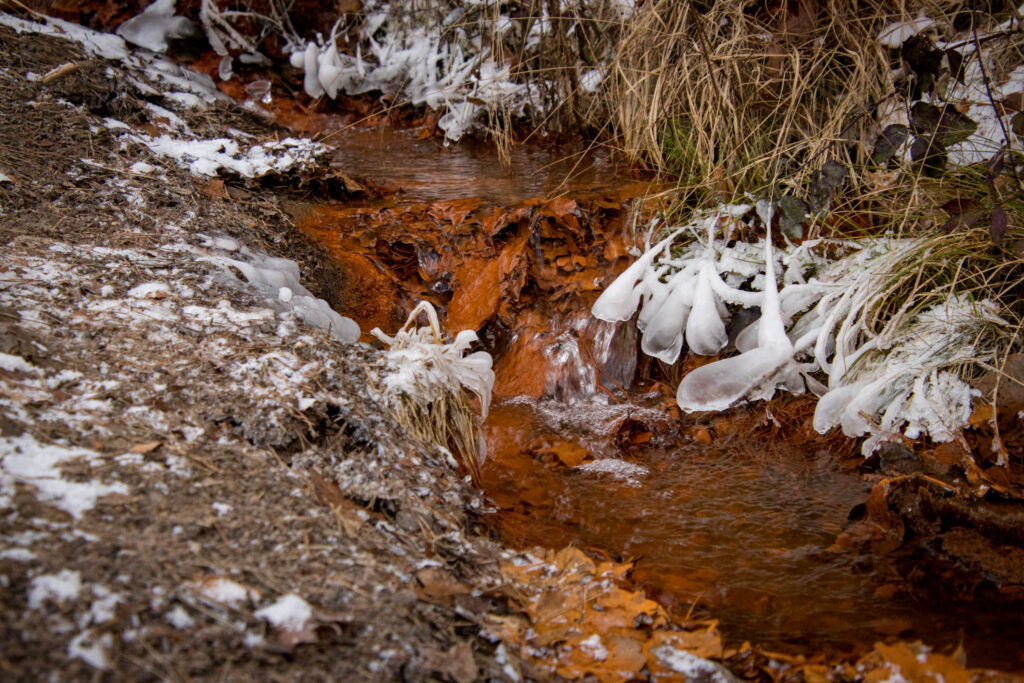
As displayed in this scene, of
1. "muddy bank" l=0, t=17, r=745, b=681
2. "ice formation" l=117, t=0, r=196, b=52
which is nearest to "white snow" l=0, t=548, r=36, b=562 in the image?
"muddy bank" l=0, t=17, r=745, b=681

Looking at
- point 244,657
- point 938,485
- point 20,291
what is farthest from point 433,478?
point 938,485

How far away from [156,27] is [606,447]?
4.25 m

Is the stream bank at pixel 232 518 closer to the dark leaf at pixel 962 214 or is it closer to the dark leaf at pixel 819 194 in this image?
the dark leaf at pixel 819 194

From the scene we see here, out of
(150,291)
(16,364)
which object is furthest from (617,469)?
(16,364)

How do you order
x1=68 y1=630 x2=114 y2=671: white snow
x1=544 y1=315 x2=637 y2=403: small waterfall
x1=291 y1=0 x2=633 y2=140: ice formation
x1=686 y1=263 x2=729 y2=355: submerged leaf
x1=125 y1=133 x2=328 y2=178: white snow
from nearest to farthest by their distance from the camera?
1. x1=68 y1=630 x2=114 y2=671: white snow
2. x1=686 y1=263 x2=729 y2=355: submerged leaf
3. x1=544 y1=315 x2=637 y2=403: small waterfall
4. x1=125 y1=133 x2=328 y2=178: white snow
5. x1=291 y1=0 x2=633 y2=140: ice formation

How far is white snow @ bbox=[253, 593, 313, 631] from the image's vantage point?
3.72 ft

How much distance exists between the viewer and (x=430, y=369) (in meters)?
1.93

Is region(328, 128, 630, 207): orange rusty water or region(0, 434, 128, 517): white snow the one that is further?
region(328, 128, 630, 207): orange rusty water

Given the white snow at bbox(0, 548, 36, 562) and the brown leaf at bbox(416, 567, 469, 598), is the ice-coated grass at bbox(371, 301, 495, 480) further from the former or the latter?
the white snow at bbox(0, 548, 36, 562)

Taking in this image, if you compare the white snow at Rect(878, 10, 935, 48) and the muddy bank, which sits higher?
the white snow at Rect(878, 10, 935, 48)

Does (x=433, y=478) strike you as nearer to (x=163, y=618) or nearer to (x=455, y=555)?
(x=455, y=555)

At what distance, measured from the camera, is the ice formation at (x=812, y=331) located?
2016 millimetres

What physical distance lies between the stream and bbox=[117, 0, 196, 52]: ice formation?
1847mm

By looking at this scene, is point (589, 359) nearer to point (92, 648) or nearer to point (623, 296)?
point (623, 296)
